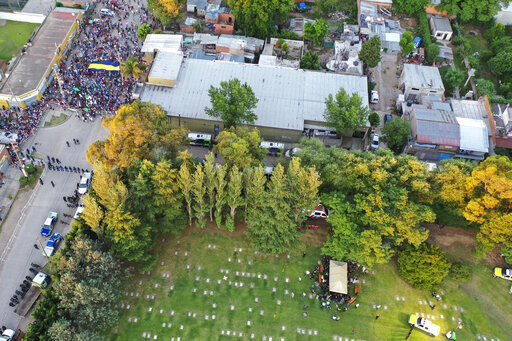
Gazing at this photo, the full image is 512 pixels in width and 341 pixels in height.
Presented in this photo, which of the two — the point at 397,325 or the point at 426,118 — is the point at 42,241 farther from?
the point at 426,118

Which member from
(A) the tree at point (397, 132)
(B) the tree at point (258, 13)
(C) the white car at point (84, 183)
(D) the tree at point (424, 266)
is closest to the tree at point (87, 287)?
(C) the white car at point (84, 183)

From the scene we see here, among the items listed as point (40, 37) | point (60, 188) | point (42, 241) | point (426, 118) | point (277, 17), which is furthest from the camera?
point (277, 17)

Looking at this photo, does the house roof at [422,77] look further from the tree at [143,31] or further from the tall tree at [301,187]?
the tree at [143,31]

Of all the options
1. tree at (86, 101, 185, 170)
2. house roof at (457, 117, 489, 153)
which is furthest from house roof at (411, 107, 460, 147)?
tree at (86, 101, 185, 170)

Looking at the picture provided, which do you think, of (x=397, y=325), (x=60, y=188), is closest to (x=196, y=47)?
(x=60, y=188)

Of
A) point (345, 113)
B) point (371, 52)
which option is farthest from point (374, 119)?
point (371, 52)

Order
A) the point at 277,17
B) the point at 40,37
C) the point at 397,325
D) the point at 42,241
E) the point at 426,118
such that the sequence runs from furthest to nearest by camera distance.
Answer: the point at 277,17, the point at 40,37, the point at 426,118, the point at 42,241, the point at 397,325

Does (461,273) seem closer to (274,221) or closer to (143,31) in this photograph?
(274,221)
